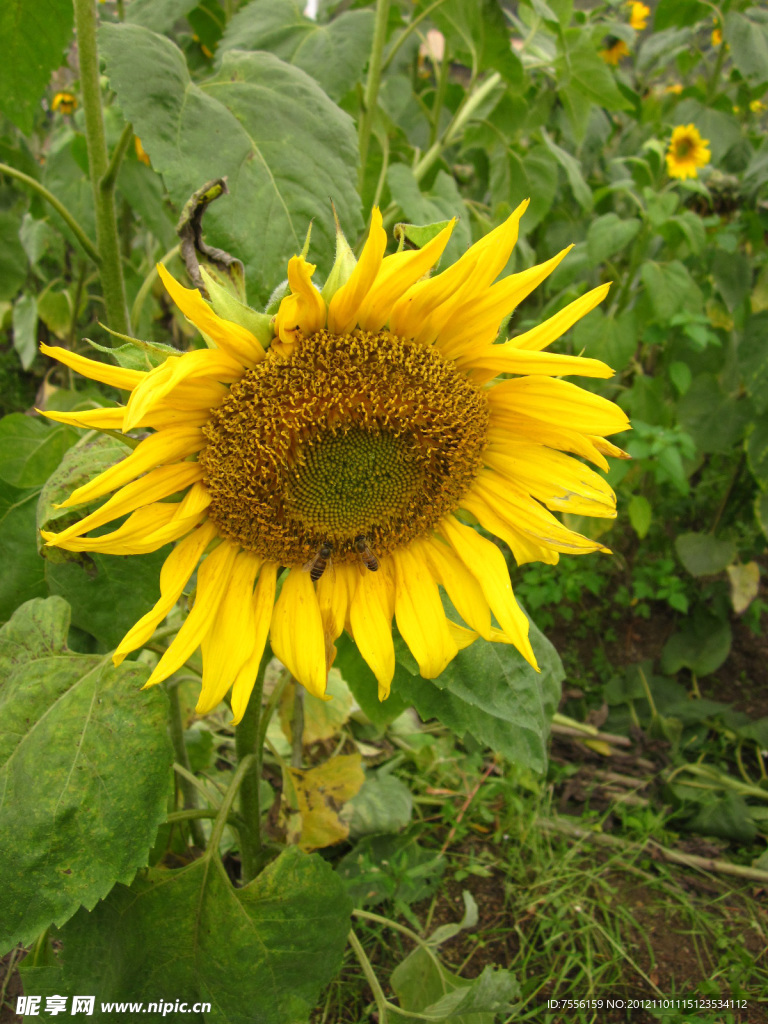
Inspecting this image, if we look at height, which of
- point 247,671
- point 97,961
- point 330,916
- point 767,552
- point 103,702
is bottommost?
point 767,552

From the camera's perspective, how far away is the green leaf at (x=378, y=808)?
1884 millimetres

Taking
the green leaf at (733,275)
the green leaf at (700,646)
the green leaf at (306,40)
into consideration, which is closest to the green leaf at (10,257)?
the green leaf at (306,40)

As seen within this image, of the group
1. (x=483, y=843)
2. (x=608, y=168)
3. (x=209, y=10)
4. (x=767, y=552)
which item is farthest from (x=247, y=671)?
(x=608, y=168)

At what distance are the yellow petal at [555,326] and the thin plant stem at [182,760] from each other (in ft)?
2.78

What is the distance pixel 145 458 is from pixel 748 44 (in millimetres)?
2727

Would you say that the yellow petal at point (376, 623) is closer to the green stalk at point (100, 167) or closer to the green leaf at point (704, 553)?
the green stalk at point (100, 167)

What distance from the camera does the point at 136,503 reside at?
905 mm

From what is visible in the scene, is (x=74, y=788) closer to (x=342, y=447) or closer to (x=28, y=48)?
(x=342, y=447)

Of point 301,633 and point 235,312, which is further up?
point 235,312

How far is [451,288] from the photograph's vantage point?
0.89 m

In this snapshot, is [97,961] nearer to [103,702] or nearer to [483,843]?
[103,702]

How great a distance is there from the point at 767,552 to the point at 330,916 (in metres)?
2.63

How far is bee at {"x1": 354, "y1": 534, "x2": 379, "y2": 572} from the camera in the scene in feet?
3.39

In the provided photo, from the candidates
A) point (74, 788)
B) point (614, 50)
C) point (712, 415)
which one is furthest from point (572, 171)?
point (614, 50)
